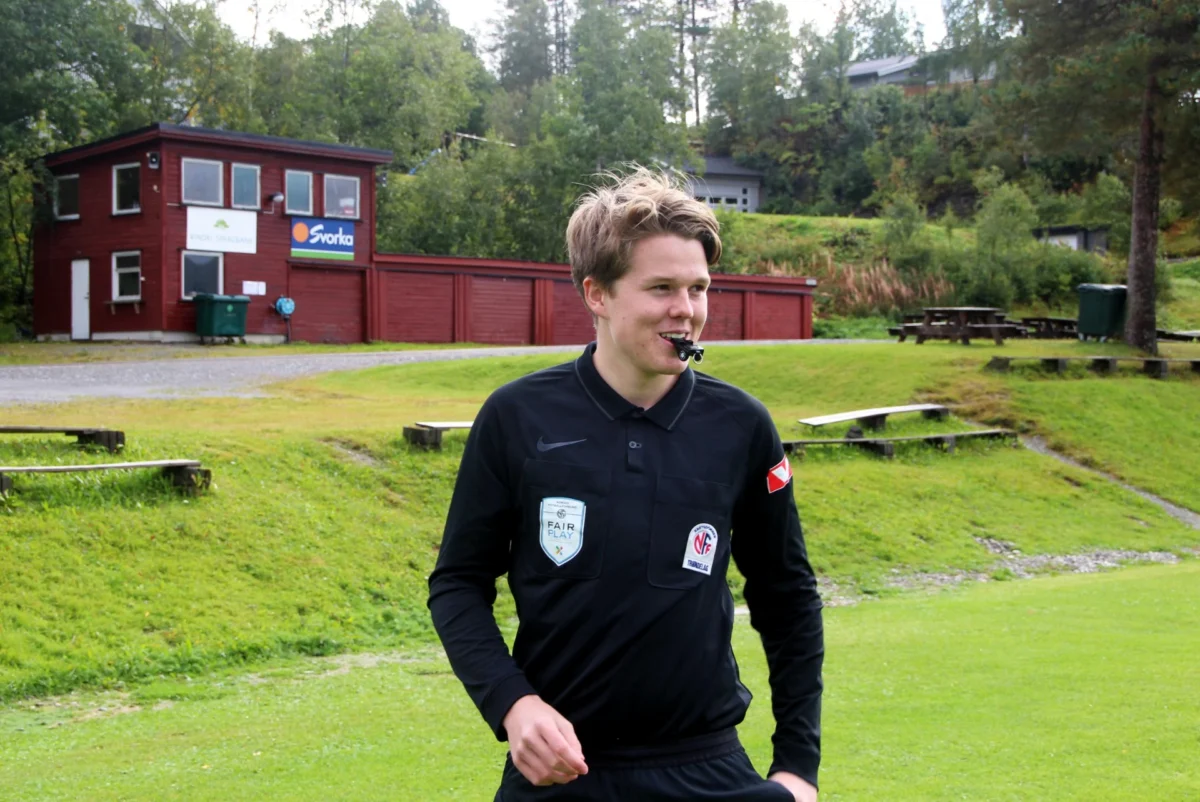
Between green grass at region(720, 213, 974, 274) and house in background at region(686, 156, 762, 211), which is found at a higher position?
house in background at region(686, 156, 762, 211)

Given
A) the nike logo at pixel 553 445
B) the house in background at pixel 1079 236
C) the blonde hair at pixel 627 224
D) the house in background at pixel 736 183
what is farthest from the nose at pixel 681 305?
the house in background at pixel 736 183

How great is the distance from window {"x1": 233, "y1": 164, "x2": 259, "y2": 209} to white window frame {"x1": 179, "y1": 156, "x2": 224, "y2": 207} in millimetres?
396

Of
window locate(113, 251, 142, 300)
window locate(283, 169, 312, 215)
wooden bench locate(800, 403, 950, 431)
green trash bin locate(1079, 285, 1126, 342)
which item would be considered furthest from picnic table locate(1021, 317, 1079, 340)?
window locate(113, 251, 142, 300)

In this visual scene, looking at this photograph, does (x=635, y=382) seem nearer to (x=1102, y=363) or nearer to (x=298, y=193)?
(x=1102, y=363)

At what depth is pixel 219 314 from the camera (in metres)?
38.9

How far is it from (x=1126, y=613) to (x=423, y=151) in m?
59.0

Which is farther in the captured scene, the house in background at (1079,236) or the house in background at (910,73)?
the house in background at (910,73)

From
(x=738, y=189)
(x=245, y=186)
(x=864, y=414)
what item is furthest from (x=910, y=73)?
(x=864, y=414)

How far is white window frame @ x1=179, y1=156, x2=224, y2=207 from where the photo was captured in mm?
39875

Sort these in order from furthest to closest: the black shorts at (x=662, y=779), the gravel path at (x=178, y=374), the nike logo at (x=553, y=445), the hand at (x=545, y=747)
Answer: the gravel path at (x=178, y=374) < the nike logo at (x=553, y=445) < the black shorts at (x=662, y=779) < the hand at (x=545, y=747)

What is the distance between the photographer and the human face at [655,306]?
10.7 ft

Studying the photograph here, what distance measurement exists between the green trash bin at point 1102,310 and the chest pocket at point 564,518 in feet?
Answer: 104

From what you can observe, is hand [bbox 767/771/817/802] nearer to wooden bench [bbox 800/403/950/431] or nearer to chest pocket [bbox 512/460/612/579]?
chest pocket [bbox 512/460/612/579]

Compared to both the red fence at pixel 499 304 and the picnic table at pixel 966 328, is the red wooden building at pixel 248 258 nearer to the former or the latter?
the red fence at pixel 499 304
